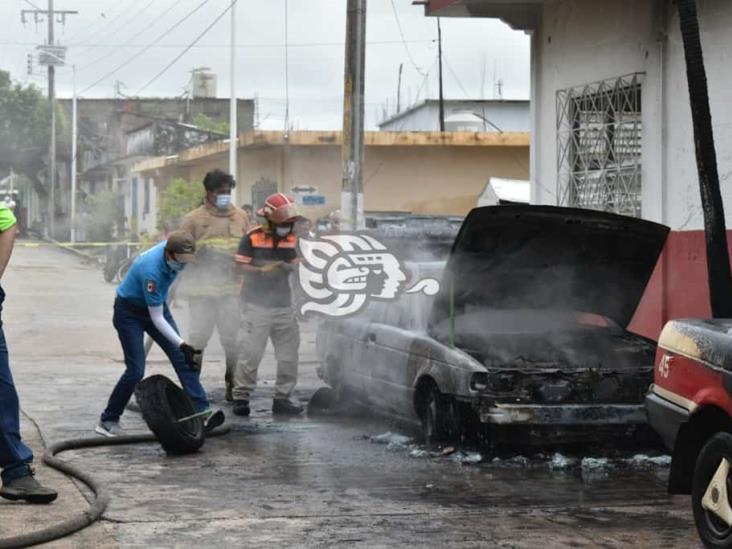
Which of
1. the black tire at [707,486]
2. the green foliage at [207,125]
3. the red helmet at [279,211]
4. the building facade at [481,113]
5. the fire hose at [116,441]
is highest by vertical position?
the green foliage at [207,125]

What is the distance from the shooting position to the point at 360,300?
10633 mm

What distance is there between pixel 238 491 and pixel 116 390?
2.11m

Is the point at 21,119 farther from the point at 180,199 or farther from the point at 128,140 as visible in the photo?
the point at 180,199

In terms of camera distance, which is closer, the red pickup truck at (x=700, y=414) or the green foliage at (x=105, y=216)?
the red pickup truck at (x=700, y=414)

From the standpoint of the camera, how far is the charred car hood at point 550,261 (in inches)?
353

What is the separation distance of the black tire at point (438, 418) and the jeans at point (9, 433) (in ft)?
10.1

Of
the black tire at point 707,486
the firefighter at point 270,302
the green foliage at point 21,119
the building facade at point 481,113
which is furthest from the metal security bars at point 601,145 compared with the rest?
the green foliage at point 21,119

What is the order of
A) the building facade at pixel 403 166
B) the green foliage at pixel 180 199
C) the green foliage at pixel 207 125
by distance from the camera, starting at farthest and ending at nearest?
the green foliage at pixel 207 125
the green foliage at pixel 180 199
the building facade at pixel 403 166

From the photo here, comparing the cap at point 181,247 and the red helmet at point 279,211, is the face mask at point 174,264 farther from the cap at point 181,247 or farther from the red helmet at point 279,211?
the red helmet at point 279,211

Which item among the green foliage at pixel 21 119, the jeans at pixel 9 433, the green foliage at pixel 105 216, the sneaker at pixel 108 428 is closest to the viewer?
the jeans at pixel 9 433

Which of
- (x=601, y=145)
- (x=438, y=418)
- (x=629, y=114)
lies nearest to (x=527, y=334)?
(x=438, y=418)

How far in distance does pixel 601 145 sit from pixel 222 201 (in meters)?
4.50

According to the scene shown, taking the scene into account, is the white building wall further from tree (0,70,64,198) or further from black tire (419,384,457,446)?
tree (0,70,64,198)

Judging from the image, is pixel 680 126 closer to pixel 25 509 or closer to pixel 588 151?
pixel 588 151
